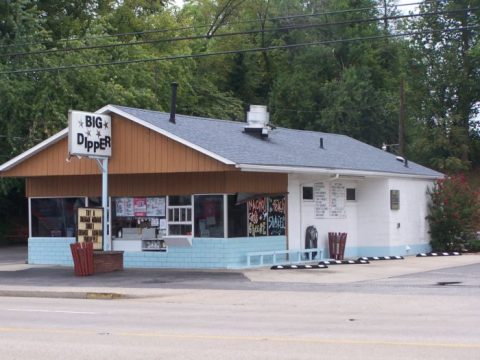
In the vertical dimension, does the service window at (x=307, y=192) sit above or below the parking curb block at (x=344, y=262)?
above

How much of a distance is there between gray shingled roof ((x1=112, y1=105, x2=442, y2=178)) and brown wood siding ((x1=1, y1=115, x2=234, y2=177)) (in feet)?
1.17

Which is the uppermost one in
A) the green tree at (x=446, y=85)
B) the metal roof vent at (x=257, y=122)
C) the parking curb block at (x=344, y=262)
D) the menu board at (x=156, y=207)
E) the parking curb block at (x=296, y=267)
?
the green tree at (x=446, y=85)

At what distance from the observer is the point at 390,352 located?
35.9 feet

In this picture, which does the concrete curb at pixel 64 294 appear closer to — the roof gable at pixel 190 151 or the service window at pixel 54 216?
the roof gable at pixel 190 151

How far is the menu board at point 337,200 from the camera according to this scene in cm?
3116

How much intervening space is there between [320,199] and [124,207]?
275 inches

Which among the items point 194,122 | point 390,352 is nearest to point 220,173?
point 194,122

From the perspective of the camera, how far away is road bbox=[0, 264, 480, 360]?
11.3 m

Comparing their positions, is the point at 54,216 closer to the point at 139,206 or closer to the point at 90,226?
the point at 139,206

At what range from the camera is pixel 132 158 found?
26891 millimetres

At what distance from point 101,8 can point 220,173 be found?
3432 cm

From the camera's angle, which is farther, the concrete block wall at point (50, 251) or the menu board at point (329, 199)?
the menu board at point (329, 199)

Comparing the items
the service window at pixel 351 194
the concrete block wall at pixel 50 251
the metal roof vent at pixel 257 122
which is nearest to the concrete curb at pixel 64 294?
the concrete block wall at pixel 50 251

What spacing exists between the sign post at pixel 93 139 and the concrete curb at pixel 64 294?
5024 mm
